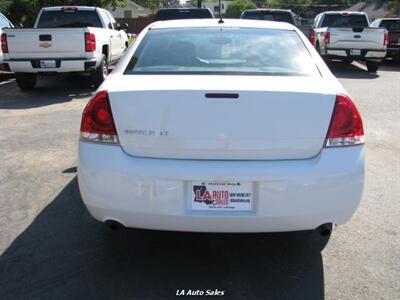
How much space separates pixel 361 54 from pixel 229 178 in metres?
13.7

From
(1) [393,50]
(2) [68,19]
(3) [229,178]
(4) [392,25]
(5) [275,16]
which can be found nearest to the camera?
(3) [229,178]

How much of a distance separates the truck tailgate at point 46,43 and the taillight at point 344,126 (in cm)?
A: 842

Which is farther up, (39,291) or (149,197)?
(149,197)

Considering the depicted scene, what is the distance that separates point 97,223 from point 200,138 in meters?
1.56

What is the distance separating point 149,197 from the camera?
315cm

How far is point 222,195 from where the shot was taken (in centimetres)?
316

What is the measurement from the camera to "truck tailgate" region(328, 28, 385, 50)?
15461mm

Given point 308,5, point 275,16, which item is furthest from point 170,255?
point 308,5

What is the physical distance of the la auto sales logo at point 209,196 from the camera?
3.14 m

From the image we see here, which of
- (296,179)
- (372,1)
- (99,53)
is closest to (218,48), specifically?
(296,179)

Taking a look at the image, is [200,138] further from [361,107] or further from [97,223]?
[361,107]

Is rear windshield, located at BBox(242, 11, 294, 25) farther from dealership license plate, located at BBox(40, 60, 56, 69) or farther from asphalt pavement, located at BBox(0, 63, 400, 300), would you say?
asphalt pavement, located at BBox(0, 63, 400, 300)

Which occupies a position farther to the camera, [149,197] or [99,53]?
[99,53]

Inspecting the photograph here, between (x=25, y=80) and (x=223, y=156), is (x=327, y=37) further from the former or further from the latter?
(x=223, y=156)
